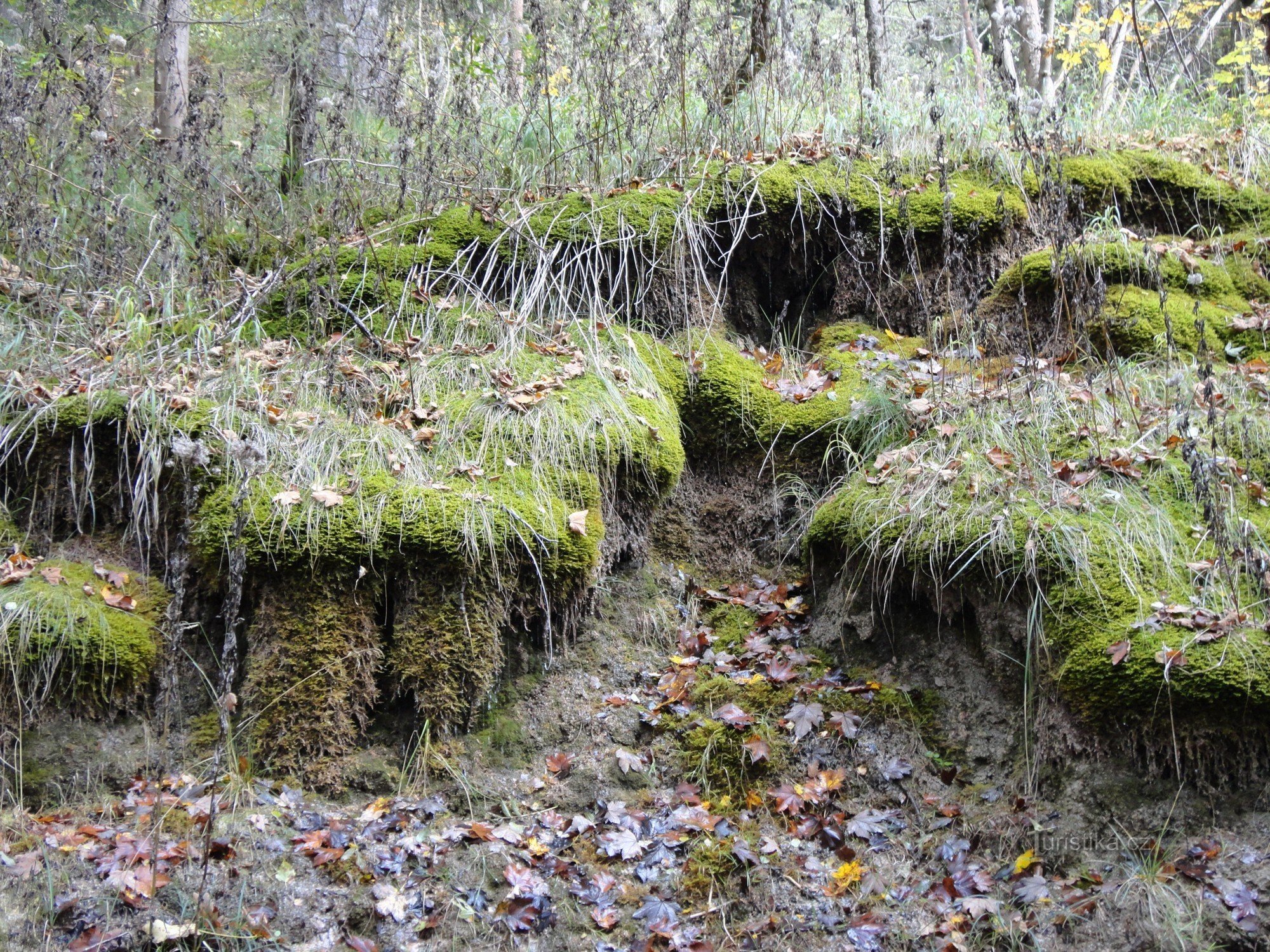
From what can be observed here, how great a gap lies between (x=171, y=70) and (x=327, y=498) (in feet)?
18.5

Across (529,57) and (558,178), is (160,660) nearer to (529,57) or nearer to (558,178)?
(558,178)

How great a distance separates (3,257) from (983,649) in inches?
243

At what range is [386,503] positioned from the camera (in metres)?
4.15

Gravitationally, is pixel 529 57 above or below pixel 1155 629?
above

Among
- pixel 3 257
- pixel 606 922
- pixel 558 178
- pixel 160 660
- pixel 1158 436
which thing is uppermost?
pixel 558 178

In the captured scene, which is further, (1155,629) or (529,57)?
(529,57)

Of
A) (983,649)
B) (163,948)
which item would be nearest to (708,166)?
(983,649)

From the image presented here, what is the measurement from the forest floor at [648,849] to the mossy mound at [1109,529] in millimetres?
518

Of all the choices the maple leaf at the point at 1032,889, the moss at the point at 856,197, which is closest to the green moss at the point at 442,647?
the maple leaf at the point at 1032,889

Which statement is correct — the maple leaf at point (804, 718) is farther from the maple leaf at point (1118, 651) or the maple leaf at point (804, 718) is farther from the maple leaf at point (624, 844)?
the maple leaf at point (1118, 651)

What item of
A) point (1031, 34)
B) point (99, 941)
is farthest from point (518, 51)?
point (99, 941)

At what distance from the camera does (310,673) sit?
4008 millimetres

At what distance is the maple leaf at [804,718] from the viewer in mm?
4156

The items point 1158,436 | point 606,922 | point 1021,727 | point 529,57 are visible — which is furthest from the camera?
point 529,57
